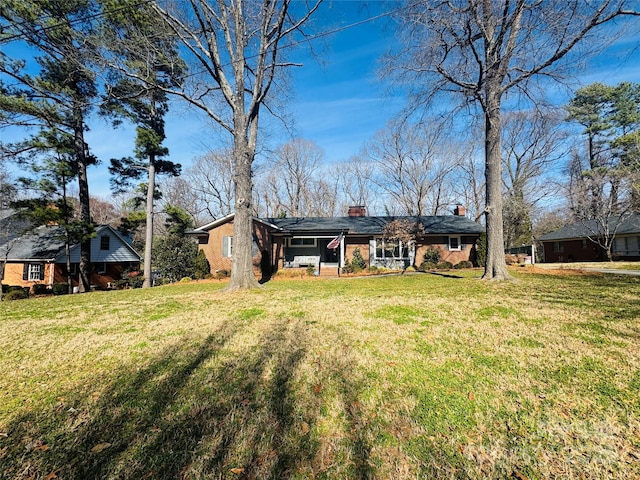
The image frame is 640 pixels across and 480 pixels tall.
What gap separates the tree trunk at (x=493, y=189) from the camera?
10.0 meters

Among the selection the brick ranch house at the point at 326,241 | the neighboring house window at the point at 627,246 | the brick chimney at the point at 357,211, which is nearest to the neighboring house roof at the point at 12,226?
the brick ranch house at the point at 326,241

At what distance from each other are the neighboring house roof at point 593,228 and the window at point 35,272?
132 ft

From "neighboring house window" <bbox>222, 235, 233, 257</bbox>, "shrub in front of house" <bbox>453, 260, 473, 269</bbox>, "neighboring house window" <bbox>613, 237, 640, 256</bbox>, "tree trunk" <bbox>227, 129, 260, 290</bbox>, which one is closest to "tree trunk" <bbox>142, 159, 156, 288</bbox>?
"neighboring house window" <bbox>222, 235, 233, 257</bbox>

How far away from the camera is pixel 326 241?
69.3 feet

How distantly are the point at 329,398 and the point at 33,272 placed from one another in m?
25.2

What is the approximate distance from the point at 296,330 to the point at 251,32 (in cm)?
1086

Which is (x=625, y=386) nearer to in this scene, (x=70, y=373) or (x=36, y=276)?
(x=70, y=373)

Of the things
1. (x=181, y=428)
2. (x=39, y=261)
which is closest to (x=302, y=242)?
(x=39, y=261)

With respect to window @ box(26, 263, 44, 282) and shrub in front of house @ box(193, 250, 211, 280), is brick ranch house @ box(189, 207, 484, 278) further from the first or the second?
window @ box(26, 263, 44, 282)

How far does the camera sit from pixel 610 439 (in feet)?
6.98

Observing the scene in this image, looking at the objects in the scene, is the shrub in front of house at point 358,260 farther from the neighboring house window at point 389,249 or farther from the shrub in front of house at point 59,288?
the shrub in front of house at point 59,288

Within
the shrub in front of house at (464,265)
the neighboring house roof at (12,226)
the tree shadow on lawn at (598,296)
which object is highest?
the neighboring house roof at (12,226)

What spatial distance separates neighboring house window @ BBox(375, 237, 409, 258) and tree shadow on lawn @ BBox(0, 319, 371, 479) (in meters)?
16.6

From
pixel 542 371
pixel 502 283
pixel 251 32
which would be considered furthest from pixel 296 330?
pixel 251 32
